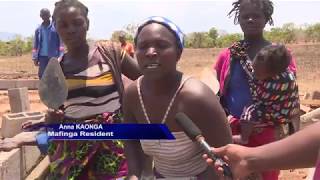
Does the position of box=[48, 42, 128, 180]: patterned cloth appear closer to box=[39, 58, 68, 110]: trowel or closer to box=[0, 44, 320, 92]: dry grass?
box=[39, 58, 68, 110]: trowel

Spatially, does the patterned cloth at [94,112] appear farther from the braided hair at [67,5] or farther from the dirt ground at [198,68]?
the dirt ground at [198,68]

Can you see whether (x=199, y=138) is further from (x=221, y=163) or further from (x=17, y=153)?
(x=17, y=153)

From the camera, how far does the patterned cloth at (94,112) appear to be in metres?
3.11

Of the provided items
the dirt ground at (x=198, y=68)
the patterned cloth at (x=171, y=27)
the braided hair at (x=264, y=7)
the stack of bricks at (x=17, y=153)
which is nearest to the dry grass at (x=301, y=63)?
the dirt ground at (x=198, y=68)

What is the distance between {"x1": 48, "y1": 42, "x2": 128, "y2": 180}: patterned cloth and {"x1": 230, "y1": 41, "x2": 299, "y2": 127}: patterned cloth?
0.84m

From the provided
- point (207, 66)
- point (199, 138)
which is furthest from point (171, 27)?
point (207, 66)

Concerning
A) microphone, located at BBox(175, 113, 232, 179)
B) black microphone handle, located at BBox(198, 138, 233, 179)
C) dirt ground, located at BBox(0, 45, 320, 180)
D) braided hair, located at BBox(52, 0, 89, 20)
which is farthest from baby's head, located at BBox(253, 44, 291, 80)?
dirt ground, located at BBox(0, 45, 320, 180)

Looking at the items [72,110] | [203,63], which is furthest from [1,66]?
[72,110]

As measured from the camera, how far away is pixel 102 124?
309 cm

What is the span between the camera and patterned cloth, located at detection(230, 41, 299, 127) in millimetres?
3266

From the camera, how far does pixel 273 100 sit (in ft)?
10.7

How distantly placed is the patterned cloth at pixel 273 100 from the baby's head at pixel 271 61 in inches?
1.4

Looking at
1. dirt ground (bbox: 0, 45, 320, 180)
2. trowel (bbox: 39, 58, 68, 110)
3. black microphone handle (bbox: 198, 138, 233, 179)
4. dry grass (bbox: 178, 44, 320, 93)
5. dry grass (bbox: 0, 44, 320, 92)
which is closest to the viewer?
black microphone handle (bbox: 198, 138, 233, 179)

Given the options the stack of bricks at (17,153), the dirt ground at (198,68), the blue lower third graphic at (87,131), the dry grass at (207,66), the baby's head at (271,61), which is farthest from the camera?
the dry grass at (207,66)
